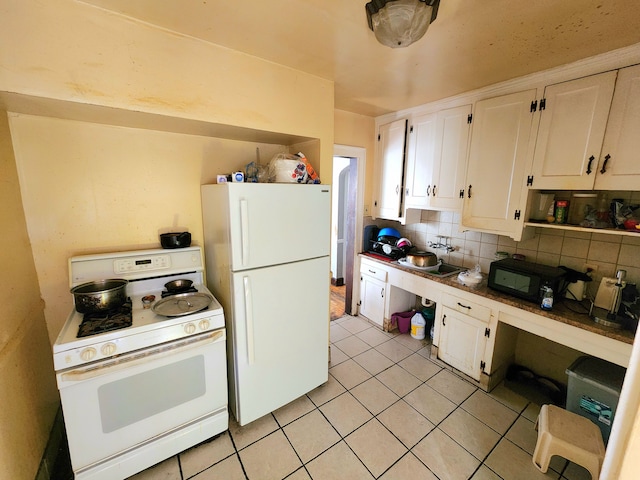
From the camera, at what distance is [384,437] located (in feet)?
5.71

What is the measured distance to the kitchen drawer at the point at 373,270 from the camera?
9.49ft

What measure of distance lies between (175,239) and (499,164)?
2476mm

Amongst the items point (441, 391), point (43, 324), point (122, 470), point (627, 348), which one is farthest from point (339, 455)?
point (43, 324)

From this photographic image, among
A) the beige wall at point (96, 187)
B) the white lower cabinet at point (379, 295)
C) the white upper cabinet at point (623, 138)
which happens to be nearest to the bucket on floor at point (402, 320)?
the white lower cabinet at point (379, 295)

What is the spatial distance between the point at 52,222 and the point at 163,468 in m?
1.59

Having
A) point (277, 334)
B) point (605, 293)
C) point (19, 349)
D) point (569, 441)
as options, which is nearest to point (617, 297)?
point (605, 293)

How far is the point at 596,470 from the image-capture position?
133 cm

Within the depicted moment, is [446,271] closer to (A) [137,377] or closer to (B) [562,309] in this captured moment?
(B) [562,309]

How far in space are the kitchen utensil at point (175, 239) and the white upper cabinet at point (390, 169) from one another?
6.64 feet

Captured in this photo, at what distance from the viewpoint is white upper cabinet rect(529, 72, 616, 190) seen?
1.58 metres

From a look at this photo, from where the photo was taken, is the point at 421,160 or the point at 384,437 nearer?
the point at 384,437

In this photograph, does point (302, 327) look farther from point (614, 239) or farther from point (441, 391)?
point (614, 239)

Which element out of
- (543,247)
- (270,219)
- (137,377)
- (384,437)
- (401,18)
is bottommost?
(384,437)

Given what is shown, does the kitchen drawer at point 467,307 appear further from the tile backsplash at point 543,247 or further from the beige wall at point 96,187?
the beige wall at point 96,187
